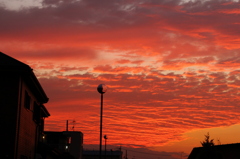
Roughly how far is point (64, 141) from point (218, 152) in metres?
62.1

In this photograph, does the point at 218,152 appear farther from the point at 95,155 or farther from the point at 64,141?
the point at 95,155

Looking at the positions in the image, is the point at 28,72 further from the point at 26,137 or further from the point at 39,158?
the point at 39,158

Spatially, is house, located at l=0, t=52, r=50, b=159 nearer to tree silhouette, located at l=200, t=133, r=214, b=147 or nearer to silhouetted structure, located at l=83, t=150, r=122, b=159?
tree silhouette, located at l=200, t=133, r=214, b=147

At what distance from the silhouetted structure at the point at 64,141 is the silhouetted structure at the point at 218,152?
27.2 metres

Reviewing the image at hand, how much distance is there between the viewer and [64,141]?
3332 inches

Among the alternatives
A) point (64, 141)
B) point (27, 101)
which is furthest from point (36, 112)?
point (64, 141)

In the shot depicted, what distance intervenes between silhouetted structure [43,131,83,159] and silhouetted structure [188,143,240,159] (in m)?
27.2

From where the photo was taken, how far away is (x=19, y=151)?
80.6ft

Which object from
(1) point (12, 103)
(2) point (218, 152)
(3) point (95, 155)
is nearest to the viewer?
(1) point (12, 103)

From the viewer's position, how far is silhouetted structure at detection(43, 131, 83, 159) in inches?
2878

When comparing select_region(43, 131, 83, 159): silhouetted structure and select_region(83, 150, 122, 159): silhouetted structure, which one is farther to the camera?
select_region(83, 150, 122, 159): silhouetted structure

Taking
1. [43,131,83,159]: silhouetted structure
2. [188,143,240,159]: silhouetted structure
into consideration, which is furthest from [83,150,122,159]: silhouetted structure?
[188,143,240,159]: silhouetted structure

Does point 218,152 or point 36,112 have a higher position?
point 36,112

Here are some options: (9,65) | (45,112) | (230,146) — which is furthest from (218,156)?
(45,112)
